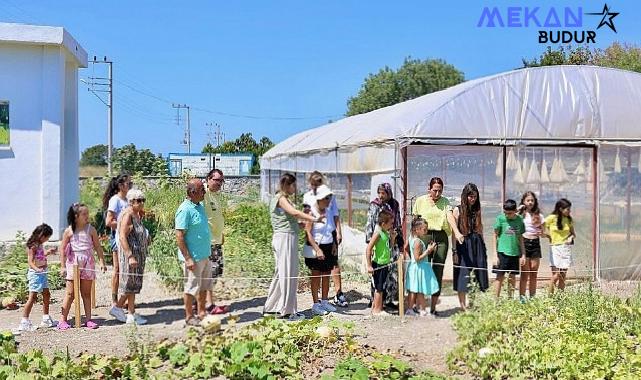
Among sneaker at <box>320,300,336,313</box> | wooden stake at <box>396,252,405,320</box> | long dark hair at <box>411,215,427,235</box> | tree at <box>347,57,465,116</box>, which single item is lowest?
sneaker at <box>320,300,336,313</box>

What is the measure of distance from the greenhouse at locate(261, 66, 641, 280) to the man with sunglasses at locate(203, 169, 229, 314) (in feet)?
8.43

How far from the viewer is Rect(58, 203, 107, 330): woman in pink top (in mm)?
7453

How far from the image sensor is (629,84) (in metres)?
10.5

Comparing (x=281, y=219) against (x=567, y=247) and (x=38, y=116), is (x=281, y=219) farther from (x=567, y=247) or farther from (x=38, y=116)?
(x=38, y=116)

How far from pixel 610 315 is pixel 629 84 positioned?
509 cm

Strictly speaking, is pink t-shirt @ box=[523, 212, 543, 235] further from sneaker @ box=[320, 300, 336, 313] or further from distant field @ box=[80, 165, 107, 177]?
distant field @ box=[80, 165, 107, 177]

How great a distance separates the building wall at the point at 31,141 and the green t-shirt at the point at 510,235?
348 inches

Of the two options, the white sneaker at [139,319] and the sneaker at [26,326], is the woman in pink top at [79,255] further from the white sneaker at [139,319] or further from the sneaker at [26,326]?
the white sneaker at [139,319]

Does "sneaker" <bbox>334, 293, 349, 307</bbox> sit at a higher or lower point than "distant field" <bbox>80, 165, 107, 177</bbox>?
lower

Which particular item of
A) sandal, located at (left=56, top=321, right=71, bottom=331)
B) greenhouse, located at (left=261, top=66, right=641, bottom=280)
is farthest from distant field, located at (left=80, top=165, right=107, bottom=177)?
sandal, located at (left=56, top=321, right=71, bottom=331)

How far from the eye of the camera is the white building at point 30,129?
43.4 ft

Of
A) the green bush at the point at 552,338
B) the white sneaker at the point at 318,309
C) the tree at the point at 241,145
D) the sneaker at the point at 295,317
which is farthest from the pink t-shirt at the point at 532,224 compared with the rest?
the tree at the point at 241,145

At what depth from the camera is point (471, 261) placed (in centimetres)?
804

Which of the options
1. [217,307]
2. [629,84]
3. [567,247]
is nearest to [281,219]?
[217,307]
